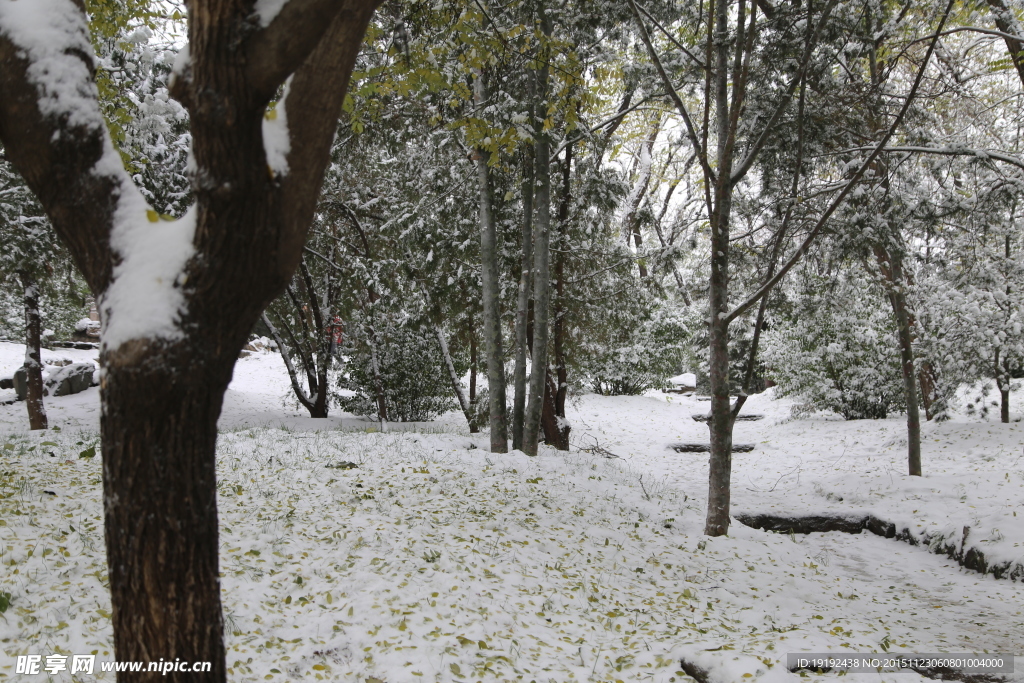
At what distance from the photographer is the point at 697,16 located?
7.16 m

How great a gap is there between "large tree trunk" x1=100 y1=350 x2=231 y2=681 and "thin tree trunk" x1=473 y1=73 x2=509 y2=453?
21.3ft

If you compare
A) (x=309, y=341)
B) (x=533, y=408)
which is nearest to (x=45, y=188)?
(x=533, y=408)

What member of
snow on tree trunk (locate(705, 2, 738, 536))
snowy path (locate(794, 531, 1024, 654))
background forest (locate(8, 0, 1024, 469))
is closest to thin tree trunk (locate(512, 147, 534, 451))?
background forest (locate(8, 0, 1024, 469))

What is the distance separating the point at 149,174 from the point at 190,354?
29.0 feet

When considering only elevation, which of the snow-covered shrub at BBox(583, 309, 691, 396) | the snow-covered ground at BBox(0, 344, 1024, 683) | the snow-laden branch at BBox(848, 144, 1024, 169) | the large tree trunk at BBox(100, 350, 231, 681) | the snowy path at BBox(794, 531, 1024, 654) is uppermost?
the snow-laden branch at BBox(848, 144, 1024, 169)

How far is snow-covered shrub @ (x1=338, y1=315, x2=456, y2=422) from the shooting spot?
13.9 m

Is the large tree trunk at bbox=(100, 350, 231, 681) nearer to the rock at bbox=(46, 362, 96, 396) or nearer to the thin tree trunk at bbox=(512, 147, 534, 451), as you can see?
the thin tree trunk at bbox=(512, 147, 534, 451)

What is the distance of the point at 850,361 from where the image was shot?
46.5 feet

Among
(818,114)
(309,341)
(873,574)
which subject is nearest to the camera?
(873,574)

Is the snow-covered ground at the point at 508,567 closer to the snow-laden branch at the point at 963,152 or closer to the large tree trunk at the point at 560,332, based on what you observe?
the large tree trunk at the point at 560,332

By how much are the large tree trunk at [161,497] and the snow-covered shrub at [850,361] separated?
13.3 m

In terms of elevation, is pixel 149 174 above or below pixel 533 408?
above

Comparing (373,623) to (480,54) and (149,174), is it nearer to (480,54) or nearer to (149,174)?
(480,54)

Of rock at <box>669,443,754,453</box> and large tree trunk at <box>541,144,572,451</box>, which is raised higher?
large tree trunk at <box>541,144,572,451</box>
